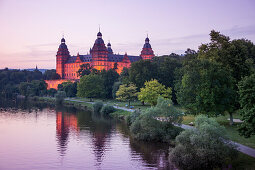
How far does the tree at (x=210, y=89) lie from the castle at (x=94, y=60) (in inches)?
4810

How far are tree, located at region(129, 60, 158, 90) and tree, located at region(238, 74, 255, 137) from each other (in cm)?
4972

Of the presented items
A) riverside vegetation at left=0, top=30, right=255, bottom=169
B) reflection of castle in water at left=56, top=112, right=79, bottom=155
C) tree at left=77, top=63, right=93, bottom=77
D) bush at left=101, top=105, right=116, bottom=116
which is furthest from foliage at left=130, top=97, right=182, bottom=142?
tree at left=77, top=63, right=93, bottom=77

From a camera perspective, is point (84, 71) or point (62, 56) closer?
point (84, 71)

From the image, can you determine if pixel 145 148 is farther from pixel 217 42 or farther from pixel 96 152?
pixel 217 42

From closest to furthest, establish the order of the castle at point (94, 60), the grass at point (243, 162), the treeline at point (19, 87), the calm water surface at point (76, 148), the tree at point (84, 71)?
the grass at point (243, 162), the calm water surface at point (76, 148), the treeline at point (19, 87), the tree at point (84, 71), the castle at point (94, 60)

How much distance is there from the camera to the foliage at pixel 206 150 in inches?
1003

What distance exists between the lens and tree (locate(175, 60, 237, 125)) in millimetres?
37438

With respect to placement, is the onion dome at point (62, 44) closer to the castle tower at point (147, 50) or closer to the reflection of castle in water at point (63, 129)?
the castle tower at point (147, 50)

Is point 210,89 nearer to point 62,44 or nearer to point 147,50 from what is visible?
point 147,50

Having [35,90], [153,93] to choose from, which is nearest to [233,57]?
[153,93]

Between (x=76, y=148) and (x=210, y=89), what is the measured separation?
18.8 m

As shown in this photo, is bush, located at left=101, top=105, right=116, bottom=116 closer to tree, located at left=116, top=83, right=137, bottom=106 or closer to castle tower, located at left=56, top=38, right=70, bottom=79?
tree, located at left=116, top=83, right=137, bottom=106

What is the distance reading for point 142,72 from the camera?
78125 mm

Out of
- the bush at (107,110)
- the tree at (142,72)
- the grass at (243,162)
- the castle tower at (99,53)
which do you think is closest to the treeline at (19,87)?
the castle tower at (99,53)
